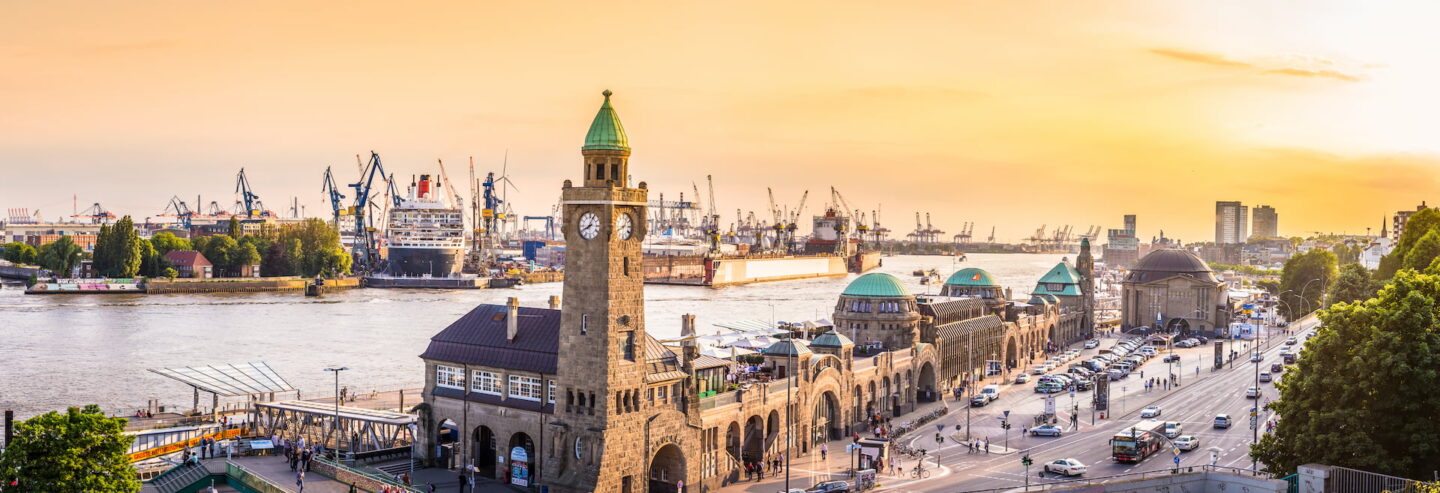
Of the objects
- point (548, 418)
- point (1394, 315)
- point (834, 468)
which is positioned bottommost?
point (834, 468)

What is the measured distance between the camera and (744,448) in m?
55.5

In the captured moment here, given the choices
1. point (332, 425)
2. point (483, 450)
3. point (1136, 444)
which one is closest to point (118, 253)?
point (332, 425)

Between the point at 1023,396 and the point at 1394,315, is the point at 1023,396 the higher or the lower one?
the lower one

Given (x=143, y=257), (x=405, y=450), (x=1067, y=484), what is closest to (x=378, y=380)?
(x=405, y=450)

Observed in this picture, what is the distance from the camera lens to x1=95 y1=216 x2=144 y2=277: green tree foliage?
17062cm

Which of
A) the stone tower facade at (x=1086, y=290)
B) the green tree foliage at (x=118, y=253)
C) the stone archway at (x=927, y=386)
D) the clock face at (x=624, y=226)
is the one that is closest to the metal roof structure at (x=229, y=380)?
the clock face at (x=624, y=226)

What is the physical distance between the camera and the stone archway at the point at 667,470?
48.1m

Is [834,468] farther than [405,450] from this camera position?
Yes

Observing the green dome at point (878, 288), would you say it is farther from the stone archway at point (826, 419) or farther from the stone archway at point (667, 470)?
the stone archway at point (667, 470)

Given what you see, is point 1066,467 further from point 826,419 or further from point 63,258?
point 63,258

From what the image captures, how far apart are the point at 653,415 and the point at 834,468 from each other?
473 inches

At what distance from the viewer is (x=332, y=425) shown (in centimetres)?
5259

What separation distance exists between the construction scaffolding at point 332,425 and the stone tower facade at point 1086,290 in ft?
280

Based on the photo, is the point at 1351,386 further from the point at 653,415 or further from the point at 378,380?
the point at 378,380
